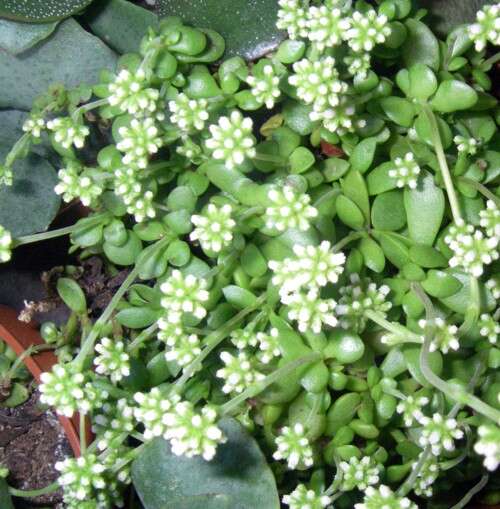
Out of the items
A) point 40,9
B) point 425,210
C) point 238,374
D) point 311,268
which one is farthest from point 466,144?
point 40,9

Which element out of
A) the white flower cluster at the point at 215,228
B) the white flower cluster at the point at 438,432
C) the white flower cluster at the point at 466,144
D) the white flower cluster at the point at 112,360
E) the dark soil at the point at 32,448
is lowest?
the dark soil at the point at 32,448

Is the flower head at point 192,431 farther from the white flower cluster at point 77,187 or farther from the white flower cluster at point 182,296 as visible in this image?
the white flower cluster at point 77,187

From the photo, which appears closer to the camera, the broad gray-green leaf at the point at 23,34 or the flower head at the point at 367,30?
the flower head at the point at 367,30

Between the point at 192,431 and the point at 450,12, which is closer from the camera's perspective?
the point at 192,431

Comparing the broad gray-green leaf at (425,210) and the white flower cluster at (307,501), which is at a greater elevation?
the broad gray-green leaf at (425,210)

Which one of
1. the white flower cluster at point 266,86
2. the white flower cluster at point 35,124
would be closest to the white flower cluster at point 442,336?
the white flower cluster at point 266,86

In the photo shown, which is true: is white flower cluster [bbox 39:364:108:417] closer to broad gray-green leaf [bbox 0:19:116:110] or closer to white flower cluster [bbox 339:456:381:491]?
white flower cluster [bbox 339:456:381:491]

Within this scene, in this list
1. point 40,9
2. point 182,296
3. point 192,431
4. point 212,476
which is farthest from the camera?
point 40,9

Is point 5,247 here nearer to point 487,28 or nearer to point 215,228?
point 215,228

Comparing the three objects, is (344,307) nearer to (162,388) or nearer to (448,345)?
(448,345)
